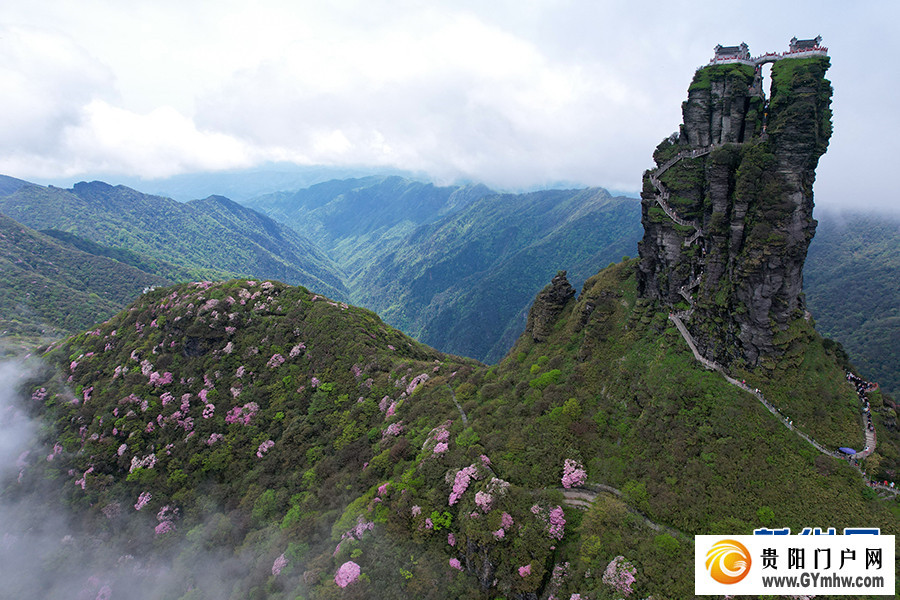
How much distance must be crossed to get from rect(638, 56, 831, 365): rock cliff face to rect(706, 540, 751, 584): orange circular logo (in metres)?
22.6

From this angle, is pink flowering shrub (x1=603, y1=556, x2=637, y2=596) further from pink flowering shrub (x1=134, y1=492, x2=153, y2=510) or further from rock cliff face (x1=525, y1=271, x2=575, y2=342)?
pink flowering shrub (x1=134, y1=492, x2=153, y2=510)

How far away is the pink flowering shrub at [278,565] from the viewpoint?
5084cm

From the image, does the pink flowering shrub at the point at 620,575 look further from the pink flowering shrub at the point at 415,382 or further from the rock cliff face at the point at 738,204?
the pink flowering shrub at the point at 415,382

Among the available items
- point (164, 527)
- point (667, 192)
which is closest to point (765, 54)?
point (667, 192)

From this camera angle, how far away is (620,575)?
3522 centimetres

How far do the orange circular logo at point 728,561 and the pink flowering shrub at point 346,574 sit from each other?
114ft

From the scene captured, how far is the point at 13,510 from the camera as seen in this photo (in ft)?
237

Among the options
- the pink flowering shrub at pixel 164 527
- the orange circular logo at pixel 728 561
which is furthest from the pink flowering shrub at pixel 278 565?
the orange circular logo at pixel 728 561

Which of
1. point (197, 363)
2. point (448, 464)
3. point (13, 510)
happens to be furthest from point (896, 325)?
point (13, 510)

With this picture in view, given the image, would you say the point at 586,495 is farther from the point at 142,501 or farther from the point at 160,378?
the point at 160,378

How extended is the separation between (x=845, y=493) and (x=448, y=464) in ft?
133

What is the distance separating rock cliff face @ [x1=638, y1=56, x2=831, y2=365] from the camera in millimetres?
45719

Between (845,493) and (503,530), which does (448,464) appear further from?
(845,493)

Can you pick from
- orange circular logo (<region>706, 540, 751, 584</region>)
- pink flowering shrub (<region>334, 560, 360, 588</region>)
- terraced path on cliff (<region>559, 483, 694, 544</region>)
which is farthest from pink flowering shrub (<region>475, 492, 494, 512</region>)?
orange circular logo (<region>706, 540, 751, 584</region>)
